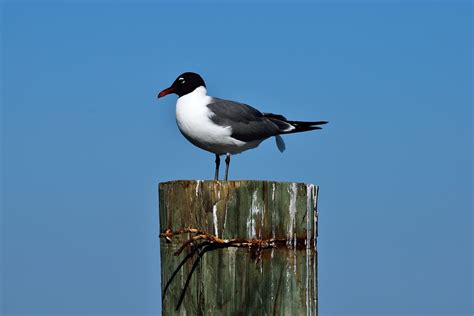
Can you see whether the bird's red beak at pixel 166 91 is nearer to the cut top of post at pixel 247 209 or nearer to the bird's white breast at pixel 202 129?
the bird's white breast at pixel 202 129

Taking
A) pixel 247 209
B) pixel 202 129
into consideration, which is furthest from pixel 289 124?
pixel 247 209

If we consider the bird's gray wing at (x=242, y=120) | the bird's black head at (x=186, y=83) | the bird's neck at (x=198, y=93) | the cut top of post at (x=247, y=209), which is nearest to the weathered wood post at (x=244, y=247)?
the cut top of post at (x=247, y=209)

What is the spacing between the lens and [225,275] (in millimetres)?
4617

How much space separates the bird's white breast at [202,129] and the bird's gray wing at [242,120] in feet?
0.20

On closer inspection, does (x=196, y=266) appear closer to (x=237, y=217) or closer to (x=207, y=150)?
(x=237, y=217)

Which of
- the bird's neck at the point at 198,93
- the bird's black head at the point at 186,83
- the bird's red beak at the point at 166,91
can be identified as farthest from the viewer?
the bird's red beak at the point at 166,91

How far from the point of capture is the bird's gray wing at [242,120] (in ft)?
27.7

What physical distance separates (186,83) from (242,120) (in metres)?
0.87

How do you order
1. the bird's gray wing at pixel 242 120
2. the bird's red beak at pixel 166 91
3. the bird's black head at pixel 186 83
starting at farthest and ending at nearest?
1. the bird's red beak at pixel 166 91
2. the bird's black head at pixel 186 83
3. the bird's gray wing at pixel 242 120

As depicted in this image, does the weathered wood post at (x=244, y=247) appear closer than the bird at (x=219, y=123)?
Yes

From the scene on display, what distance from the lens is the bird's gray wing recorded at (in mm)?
8438

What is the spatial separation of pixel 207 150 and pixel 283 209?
3.84m

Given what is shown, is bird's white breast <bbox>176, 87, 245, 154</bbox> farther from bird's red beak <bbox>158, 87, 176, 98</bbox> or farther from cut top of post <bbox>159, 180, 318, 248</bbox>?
cut top of post <bbox>159, 180, 318, 248</bbox>

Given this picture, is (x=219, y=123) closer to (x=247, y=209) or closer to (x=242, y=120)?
(x=242, y=120)
